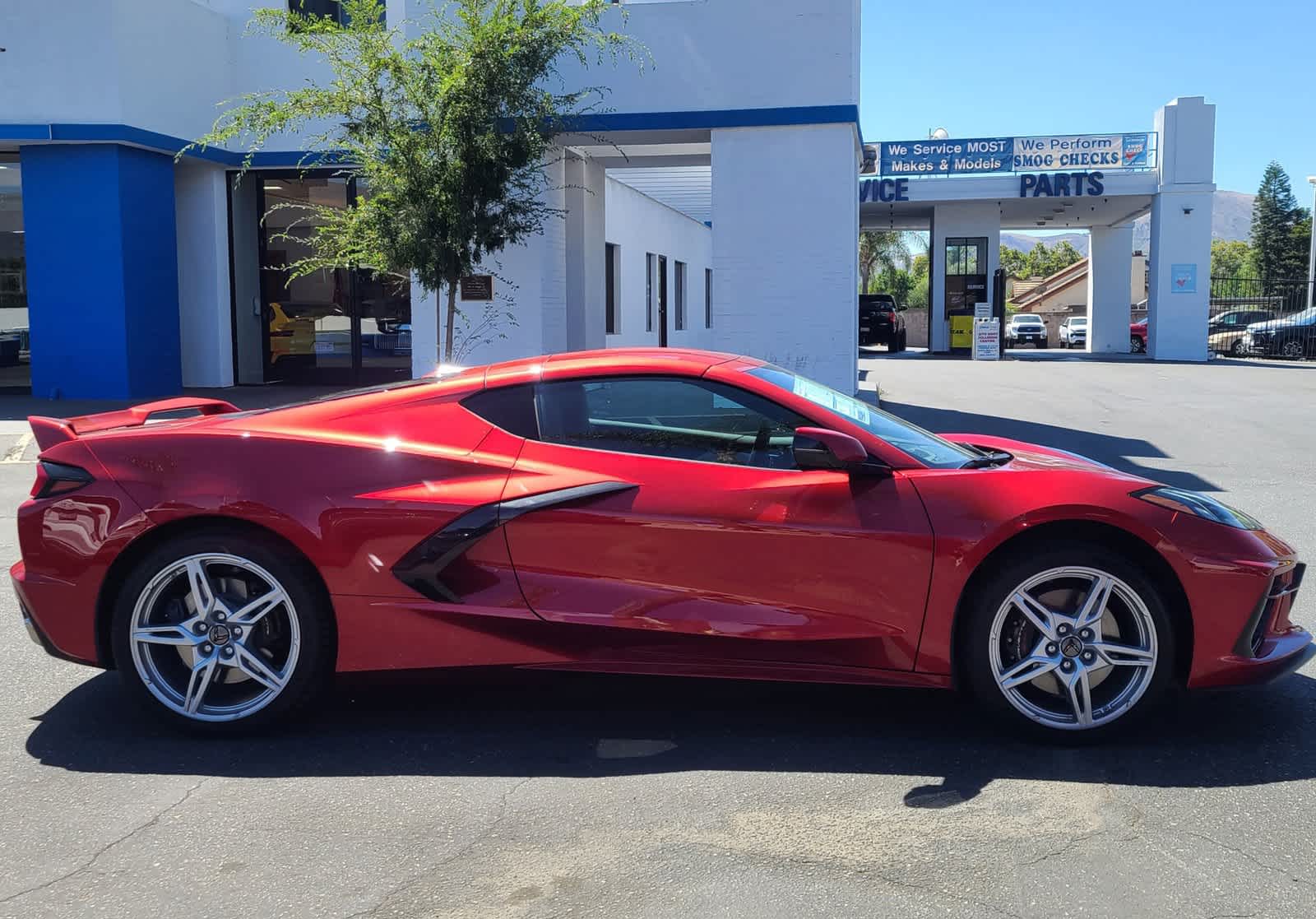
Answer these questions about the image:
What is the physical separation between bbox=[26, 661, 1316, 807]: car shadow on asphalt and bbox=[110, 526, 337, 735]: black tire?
8cm

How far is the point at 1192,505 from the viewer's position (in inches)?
166

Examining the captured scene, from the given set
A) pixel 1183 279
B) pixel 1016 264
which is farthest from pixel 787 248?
pixel 1016 264

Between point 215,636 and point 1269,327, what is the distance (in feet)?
122

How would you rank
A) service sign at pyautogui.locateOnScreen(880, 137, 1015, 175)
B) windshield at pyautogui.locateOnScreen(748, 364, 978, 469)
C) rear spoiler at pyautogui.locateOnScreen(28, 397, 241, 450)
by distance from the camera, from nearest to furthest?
1. windshield at pyautogui.locateOnScreen(748, 364, 978, 469)
2. rear spoiler at pyautogui.locateOnScreen(28, 397, 241, 450)
3. service sign at pyautogui.locateOnScreen(880, 137, 1015, 175)

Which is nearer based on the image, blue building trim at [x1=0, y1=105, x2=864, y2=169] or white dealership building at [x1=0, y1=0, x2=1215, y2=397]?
blue building trim at [x1=0, y1=105, x2=864, y2=169]

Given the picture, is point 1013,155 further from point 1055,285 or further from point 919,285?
point 919,285

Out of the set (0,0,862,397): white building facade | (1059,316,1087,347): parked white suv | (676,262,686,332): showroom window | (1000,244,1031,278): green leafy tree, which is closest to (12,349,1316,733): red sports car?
(0,0,862,397): white building facade

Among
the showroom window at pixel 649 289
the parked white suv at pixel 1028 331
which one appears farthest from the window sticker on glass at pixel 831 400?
the parked white suv at pixel 1028 331

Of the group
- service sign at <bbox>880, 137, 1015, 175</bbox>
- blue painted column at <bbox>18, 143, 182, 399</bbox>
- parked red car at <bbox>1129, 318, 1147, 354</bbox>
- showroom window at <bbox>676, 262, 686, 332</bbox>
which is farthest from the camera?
parked red car at <bbox>1129, 318, 1147, 354</bbox>

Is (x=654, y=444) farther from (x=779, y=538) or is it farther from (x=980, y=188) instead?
(x=980, y=188)

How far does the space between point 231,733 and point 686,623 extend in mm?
1675

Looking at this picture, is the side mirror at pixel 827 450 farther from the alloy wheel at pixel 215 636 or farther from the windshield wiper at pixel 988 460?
the alloy wheel at pixel 215 636

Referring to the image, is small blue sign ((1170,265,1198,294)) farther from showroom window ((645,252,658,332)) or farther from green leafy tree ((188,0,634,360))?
green leafy tree ((188,0,634,360))

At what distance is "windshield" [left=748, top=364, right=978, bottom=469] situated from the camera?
4.39 meters
